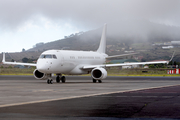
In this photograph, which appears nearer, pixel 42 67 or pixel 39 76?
pixel 42 67

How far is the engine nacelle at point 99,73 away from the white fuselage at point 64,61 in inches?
94.4

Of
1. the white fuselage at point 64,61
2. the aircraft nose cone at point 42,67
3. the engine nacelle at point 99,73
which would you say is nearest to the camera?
the aircraft nose cone at point 42,67

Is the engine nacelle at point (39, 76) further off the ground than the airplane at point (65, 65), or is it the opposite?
the airplane at point (65, 65)

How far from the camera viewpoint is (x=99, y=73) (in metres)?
38.5

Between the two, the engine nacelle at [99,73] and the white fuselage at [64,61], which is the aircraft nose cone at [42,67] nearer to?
the white fuselage at [64,61]

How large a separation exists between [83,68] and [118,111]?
27471 millimetres

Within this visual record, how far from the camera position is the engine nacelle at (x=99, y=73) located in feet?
120

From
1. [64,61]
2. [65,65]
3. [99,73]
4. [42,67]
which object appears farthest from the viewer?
[99,73]

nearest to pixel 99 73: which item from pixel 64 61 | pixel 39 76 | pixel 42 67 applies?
pixel 64 61

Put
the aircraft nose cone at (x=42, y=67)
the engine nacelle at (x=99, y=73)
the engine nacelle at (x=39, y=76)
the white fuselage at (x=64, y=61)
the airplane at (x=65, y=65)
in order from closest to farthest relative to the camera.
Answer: the aircraft nose cone at (x=42, y=67) < the white fuselage at (x=64, y=61) < the airplane at (x=65, y=65) < the engine nacelle at (x=99, y=73) < the engine nacelle at (x=39, y=76)

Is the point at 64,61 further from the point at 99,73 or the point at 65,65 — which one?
the point at 99,73

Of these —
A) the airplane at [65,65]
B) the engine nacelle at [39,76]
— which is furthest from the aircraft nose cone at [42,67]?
the engine nacelle at [39,76]

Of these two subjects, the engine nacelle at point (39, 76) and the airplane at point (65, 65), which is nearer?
the airplane at point (65, 65)

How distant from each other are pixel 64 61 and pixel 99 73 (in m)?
4.81
